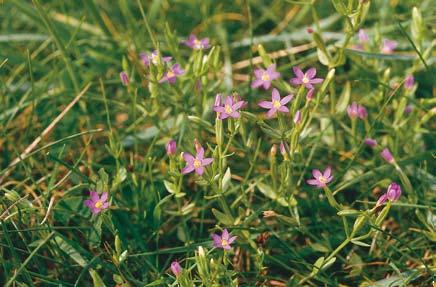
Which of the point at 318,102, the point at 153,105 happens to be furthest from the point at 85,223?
the point at 318,102

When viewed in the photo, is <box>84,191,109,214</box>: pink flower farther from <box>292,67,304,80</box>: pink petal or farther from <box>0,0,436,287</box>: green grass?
<box>292,67,304,80</box>: pink petal

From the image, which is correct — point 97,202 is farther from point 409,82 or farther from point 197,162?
point 409,82

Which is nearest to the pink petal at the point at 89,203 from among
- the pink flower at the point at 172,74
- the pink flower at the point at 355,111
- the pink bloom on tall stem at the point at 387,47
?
the pink flower at the point at 172,74

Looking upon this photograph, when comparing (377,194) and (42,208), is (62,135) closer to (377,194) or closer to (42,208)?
(42,208)

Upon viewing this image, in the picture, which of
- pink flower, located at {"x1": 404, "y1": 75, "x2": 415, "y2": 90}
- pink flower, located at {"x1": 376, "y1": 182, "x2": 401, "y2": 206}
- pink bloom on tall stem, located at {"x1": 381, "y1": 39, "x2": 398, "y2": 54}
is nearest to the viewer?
pink flower, located at {"x1": 376, "y1": 182, "x2": 401, "y2": 206}

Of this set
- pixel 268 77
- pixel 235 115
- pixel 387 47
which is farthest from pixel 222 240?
pixel 387 47

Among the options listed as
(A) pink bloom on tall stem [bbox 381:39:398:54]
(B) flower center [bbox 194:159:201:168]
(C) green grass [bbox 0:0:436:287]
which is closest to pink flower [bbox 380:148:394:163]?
(C) green grass [bbox 0:0:436:287]
